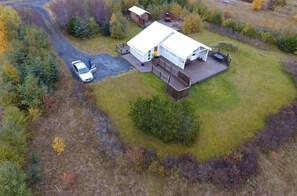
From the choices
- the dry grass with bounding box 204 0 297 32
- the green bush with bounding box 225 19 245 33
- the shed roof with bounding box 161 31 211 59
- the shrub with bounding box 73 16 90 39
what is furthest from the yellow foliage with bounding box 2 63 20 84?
the dry grass with bounding box 204 0 297 32

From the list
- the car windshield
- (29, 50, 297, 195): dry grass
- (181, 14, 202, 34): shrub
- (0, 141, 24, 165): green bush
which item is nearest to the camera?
(0, 141, 24, 165): green bush

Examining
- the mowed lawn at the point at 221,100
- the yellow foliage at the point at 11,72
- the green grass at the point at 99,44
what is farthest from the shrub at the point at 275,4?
the yellow foliage at the point at 11,72

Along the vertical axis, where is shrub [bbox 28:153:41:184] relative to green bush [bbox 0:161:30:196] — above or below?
below

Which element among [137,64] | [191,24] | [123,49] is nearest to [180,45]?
[137,64]

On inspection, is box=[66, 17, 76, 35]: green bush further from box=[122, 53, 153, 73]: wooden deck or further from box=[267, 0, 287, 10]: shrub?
box=[267, 0, 287, 10]: shrub

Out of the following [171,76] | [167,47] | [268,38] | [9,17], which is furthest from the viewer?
[268,38]

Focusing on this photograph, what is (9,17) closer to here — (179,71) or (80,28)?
(80,28)

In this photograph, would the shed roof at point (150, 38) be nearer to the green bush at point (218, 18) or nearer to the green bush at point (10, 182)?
the green bush at point (218, 18)
